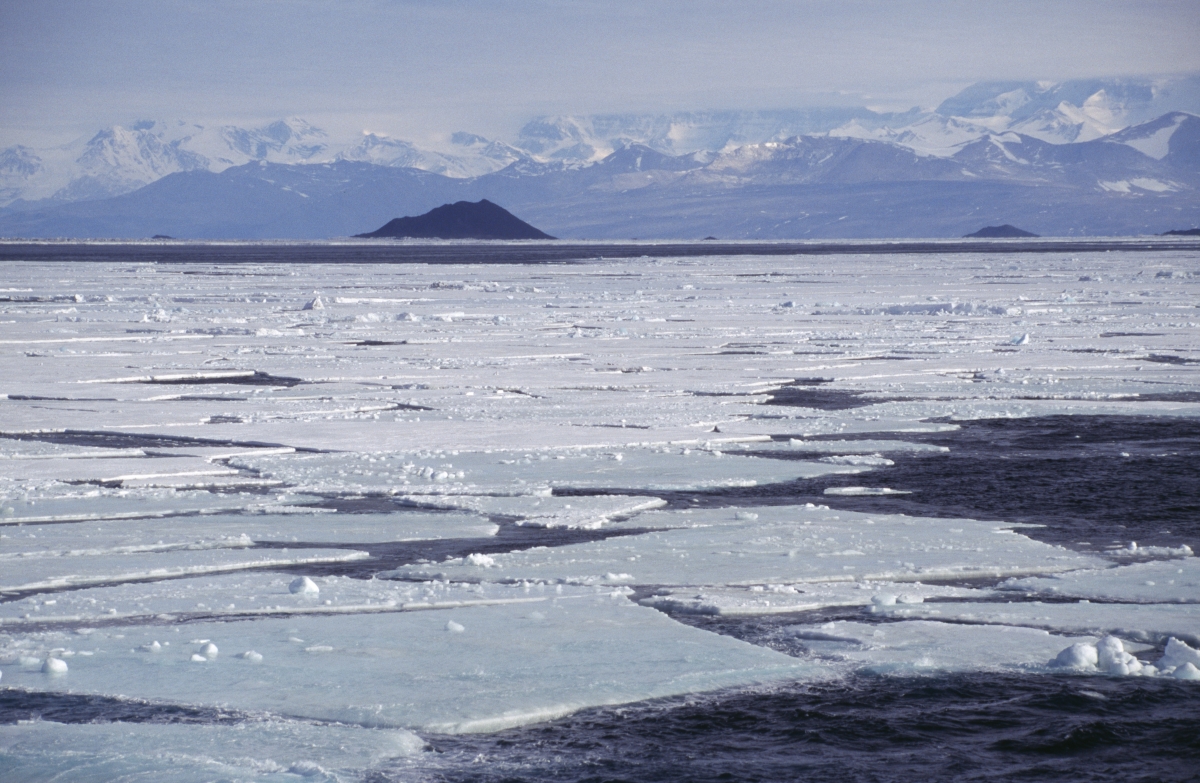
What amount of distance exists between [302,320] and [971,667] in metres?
24.3

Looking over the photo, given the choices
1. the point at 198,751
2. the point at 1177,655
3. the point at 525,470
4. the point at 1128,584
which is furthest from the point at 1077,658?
the point at 525,470

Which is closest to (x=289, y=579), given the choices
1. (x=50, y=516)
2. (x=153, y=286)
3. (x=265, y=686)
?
(x=265, y=686)

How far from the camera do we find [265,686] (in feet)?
16.9

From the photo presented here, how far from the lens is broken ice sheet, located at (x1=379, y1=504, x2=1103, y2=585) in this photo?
22.7 ft

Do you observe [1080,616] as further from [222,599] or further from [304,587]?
[222,599]

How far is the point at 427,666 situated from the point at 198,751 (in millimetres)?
1118

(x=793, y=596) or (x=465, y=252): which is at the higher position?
(x=465, y=252)

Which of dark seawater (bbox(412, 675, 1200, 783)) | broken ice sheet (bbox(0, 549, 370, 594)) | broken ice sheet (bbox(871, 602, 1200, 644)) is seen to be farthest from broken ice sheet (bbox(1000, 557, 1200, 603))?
broken ice sheet (bbox(0, 549, 370, 594))

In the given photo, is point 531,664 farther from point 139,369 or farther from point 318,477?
point 139,369

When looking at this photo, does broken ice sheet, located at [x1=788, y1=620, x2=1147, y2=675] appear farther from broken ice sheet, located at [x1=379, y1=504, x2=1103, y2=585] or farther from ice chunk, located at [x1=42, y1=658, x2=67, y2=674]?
ice chunk, located at [x1=42, y1=658, x2=67, y2=674]

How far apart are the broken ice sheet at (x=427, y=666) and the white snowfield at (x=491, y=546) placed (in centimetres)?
2

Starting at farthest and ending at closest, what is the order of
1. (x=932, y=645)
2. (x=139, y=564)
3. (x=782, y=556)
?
1. (x=782, y=556)
2. (x=139, y=564)
3. (x=932, y=645)

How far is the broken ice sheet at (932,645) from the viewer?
18.0 feet

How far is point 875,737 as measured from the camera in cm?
479
